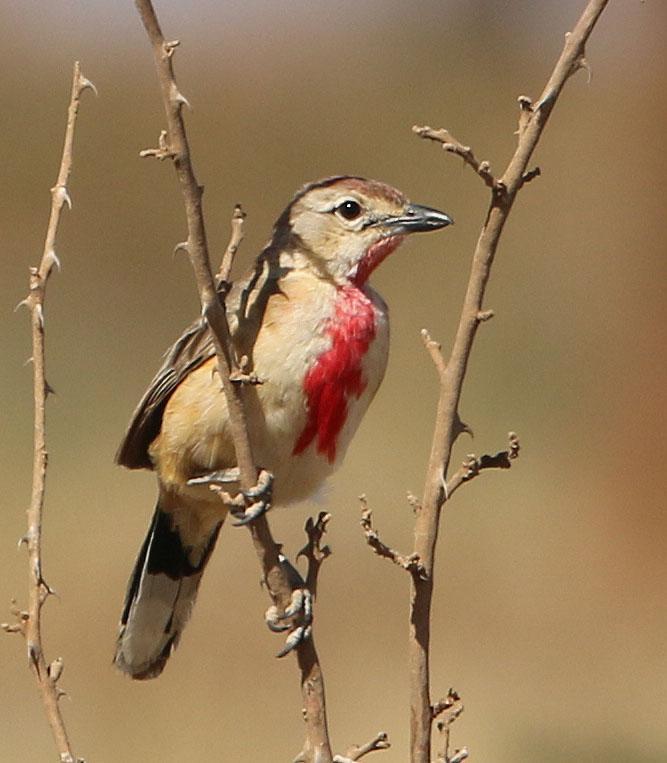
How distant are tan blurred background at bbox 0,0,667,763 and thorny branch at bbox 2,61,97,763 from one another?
5085 millimetres

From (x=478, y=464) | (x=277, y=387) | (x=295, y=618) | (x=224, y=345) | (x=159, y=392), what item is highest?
(x=159, y=392)

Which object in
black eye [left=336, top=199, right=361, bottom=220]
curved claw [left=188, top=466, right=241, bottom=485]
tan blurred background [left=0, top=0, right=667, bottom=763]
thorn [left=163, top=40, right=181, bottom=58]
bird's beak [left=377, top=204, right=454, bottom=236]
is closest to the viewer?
thorn [left=163, top=40, right=181, bottom=58]

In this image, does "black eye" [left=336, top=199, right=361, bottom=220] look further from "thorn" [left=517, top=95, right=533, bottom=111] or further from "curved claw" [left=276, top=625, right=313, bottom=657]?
"thorn" [left=517, top=95, right=533, bottom=111]

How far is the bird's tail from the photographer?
4602mm

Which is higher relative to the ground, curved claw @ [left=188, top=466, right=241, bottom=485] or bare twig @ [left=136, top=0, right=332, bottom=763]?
curved claw @ [left=188, top=466, right=241, bottom=485]

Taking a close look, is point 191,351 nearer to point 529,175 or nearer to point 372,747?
point 372,747

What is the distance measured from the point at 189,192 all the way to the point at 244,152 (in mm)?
12890

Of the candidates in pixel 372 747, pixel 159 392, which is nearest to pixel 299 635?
pixel 372 747

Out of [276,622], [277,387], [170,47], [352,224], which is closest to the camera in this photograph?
[170,47]

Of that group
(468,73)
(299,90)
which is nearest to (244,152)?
(299,90)

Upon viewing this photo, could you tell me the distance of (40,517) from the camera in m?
3.05

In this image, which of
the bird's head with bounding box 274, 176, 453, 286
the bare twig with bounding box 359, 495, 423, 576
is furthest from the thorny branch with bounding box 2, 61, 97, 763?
the bird's head with bounding box 274, 176, 453, 286

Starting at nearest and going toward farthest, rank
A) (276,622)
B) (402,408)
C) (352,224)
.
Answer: (276,622) → (352,224) → (402,408)

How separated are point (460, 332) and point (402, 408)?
33.3ft
